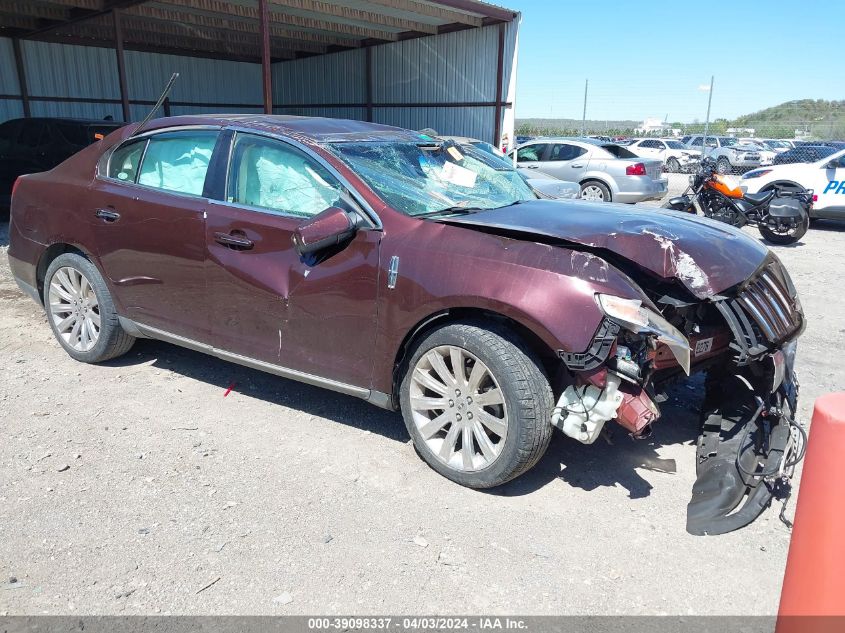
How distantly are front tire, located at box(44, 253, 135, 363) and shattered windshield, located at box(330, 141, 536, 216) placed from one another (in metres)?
2.09

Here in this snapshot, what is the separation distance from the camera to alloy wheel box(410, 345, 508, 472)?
323 cm

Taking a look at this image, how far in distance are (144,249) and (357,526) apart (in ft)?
7.84

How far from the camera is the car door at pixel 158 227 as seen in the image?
13.4 feet

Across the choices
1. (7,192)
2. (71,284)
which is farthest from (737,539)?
(7,192)

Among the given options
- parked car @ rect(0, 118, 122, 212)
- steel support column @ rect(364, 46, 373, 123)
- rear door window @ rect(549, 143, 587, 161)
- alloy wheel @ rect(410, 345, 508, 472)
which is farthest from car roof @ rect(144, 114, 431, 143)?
steel support column @ rect(364, 46, 373, 123)

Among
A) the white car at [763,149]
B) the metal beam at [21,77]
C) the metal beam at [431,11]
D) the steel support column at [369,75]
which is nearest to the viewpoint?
the metal beam at [431,11]

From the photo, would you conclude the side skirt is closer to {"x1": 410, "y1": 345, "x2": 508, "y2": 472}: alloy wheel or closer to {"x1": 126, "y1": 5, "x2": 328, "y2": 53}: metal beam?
{"x1": 410, "y1": 345, "x2": 508, "y2": 472}: alloy wheel

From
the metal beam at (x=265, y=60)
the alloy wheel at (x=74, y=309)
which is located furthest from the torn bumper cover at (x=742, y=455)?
the metal beam at (x=265, y=60)

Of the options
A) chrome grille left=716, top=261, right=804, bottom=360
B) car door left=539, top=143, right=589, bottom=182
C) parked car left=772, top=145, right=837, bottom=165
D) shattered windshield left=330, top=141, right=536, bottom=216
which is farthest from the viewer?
car door left=539, top=143, right=589, bottom=182

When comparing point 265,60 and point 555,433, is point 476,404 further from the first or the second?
point 265,60

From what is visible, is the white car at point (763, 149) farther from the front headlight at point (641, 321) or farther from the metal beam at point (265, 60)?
the front headlight at point (641, 321)

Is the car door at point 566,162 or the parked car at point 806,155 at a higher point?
the parked car at point 806,155

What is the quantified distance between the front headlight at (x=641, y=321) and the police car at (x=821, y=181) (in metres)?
11.1

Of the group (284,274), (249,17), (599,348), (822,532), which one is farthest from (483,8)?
(822,532)
